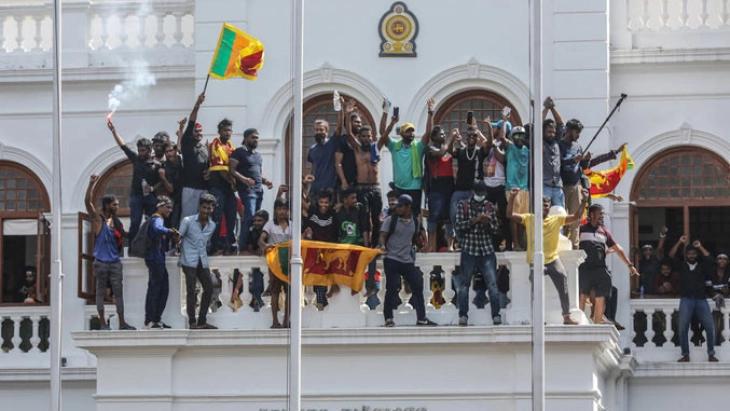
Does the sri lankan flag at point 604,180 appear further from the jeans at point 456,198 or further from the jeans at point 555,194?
the jeans at point 456,198

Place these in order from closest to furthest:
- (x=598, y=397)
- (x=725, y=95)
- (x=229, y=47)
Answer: (x=598, y=397) < (x=229, y=47) < (x=725, y=95)

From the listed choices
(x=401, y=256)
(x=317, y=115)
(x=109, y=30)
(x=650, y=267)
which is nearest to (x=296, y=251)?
(x=401, y=256)

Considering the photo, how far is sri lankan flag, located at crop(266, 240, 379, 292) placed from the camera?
30500 mm

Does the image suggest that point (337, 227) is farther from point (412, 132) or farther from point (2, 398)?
point (2, 398)

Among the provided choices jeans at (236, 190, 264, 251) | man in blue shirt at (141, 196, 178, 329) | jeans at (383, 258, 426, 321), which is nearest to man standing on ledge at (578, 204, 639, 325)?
jeans at (383, 258, 426, 321)

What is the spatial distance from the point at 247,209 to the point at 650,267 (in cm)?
707

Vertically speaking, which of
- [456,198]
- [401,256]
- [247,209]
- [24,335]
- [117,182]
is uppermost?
[117,182]

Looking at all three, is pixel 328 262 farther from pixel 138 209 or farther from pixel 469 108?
pixel 469 108

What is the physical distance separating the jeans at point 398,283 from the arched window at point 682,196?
6.96 meters

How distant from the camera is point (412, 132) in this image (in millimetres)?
31344

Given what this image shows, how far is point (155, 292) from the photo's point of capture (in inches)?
1216

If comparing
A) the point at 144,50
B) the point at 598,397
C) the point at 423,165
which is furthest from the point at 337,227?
the point at 144,50

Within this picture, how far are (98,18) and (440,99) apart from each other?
5.82 m

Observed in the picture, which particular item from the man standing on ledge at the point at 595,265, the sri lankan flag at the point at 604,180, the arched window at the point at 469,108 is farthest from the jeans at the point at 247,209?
the sri lankan flag at the point at 604,180
